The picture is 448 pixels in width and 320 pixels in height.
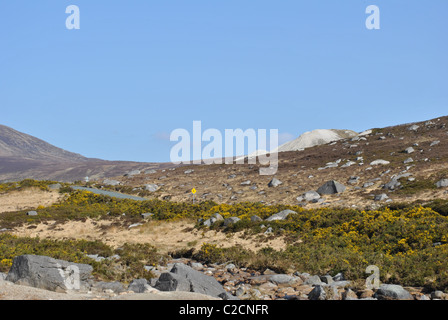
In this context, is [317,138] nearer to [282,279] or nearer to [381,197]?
[381,197]

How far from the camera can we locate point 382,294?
1155 centimetres

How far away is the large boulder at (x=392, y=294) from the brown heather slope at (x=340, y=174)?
18.5 m

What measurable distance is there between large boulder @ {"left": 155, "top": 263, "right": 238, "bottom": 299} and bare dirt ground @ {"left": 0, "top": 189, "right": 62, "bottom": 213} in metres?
26.7

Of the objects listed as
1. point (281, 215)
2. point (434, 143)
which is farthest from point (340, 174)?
point (281, 215)

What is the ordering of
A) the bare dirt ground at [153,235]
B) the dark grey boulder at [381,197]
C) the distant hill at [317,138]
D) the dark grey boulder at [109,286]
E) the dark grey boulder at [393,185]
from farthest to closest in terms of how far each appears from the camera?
the distant hill at [317,138] < the dark grey boulder at [393,185] < the dark grey boulder at [381,197] < the bare dirt ground at [153,235] < the dark grey boulder at [109,286]

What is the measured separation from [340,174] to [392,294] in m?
33.3

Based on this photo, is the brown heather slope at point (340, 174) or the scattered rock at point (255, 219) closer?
the scattered rock at point (255, 219)

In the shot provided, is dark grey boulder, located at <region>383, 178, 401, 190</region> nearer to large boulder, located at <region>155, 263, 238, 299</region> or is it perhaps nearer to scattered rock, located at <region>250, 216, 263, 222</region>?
scattered rock, located at <region>250, 216, 263, 222</region>

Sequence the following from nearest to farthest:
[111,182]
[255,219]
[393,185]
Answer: [255,219] → [393,185] → [111,182]

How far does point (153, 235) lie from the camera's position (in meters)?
25.3

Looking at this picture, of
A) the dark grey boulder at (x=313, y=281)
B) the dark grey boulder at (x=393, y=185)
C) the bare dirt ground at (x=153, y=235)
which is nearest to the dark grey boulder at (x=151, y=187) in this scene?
the bare dirt ground at (x=153, y=235)

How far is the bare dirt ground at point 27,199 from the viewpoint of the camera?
34.8 metres

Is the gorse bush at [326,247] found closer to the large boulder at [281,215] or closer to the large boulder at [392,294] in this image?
the large boulder at [281,215]
